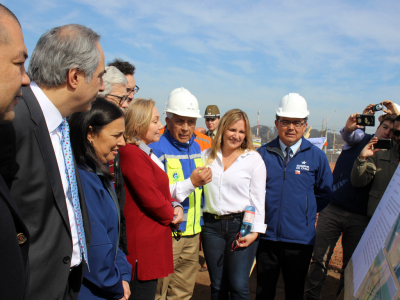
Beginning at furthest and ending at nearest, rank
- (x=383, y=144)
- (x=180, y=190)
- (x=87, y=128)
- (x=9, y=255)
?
(x=383, y=144) < (x=180, y=190) < (x=87, y=128) < (x=9, y=255)

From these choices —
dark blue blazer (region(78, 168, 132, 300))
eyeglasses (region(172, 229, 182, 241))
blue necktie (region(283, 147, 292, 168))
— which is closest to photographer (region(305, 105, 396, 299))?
blue necktie (region(283, 147, 292, 168))

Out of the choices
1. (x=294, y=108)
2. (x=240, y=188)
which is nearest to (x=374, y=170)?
(x=294, y=108)

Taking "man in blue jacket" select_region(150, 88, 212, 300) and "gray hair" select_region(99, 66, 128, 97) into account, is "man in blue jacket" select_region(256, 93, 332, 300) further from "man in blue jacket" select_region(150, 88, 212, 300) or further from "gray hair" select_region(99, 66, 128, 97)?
"gray hair" select_region(99, 66, 128, 97)

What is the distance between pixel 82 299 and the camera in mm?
1688

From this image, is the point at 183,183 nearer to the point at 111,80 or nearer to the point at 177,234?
the point at 177,234

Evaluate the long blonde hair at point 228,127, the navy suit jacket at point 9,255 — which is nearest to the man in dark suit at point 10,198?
the navy suit jacket at point 9,255

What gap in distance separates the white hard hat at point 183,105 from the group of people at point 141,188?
2cm

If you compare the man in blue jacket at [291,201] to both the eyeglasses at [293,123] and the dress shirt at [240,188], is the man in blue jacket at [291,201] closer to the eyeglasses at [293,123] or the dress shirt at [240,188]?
the eyeglasses at [293,123]

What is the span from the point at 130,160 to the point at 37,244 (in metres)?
Result: 1.18

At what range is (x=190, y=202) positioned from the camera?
296 centimetres

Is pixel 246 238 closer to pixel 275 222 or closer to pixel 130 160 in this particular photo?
pixel 275 222

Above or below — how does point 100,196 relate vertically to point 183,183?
above

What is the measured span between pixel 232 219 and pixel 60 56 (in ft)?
6.99

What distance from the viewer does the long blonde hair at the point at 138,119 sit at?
8.70 ft
